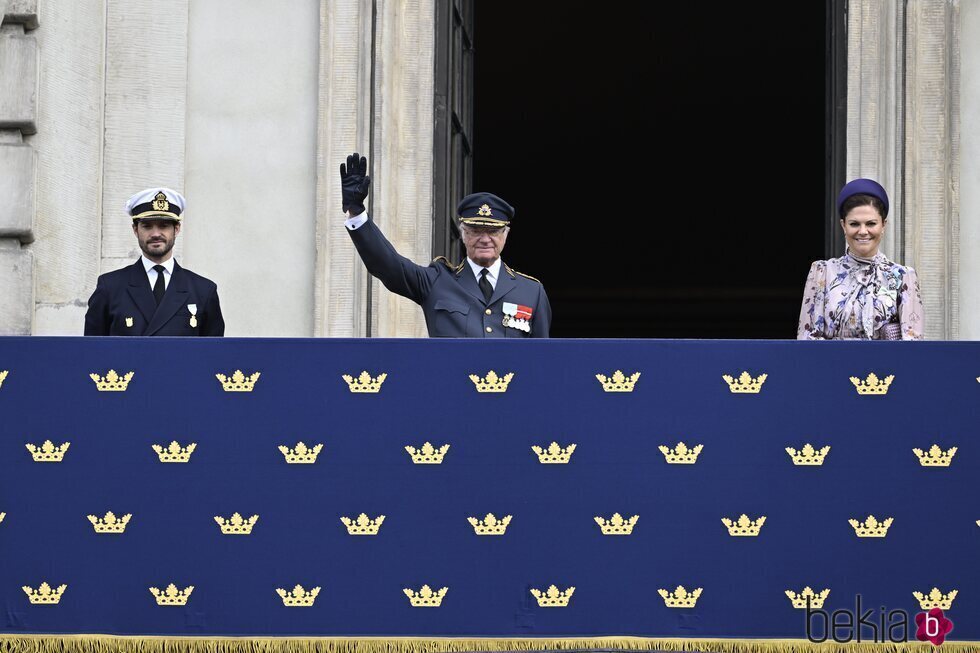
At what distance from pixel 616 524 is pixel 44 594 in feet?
6.75

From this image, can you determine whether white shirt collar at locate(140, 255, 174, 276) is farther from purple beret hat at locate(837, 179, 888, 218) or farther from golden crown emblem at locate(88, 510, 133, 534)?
purple beret hat at locate(837, 179, 888, 218)

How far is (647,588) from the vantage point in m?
6.63

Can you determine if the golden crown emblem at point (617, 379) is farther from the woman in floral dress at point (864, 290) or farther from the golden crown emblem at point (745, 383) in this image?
the woman in floral dress at point (864, 290)

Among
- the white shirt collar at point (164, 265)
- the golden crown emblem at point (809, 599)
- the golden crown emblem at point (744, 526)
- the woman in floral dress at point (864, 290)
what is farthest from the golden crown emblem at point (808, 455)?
the white shirt collar at point (164, 265)

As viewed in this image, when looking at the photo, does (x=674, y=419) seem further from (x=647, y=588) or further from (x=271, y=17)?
(x=271, y=17)

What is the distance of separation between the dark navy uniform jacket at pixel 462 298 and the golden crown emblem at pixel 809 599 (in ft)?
5.25

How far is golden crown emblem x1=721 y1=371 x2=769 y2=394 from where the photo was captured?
6.72 metres

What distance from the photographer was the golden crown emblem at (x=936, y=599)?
6562 mm

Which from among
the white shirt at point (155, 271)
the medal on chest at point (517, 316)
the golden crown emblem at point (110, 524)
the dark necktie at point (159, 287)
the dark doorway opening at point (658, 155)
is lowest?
the golden crown emblem at point (110, 524)

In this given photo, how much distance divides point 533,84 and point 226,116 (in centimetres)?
789

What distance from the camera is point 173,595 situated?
6676 mm

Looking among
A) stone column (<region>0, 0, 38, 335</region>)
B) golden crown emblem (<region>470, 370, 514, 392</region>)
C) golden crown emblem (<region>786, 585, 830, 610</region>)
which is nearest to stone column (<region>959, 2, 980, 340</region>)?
golden crown emblem (<region>786, 585, 830, 610</region>)

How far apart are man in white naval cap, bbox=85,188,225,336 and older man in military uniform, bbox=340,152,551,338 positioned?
79 cm

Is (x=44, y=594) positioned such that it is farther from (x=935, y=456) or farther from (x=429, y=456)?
(x=935, y=456)
